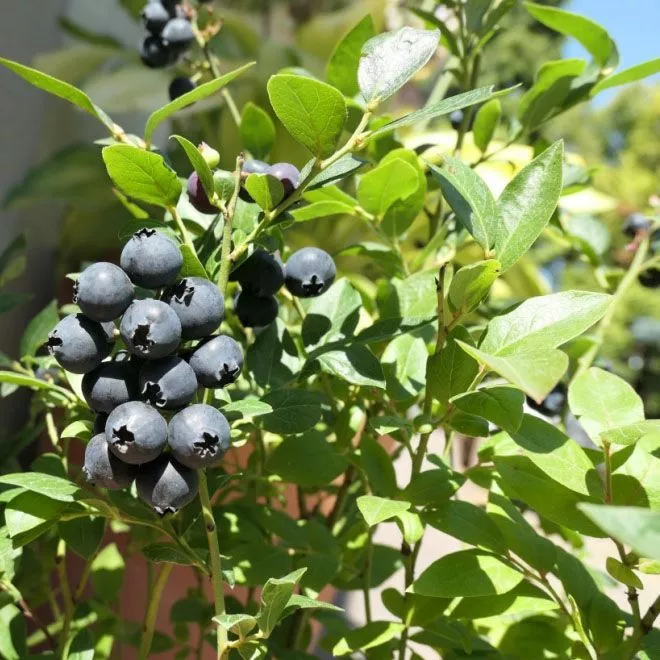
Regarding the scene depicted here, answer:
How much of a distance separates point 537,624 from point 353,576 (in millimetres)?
151

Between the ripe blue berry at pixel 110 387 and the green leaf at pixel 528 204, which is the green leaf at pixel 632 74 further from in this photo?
the ripe blue berry at pixel 110 387

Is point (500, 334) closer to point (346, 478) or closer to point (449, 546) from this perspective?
point (346, 478)

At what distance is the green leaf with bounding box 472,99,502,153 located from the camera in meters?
0.60

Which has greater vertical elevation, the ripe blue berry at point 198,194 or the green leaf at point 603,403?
the ripe blue berry at point 198,194

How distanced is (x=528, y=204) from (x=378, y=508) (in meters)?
0.18

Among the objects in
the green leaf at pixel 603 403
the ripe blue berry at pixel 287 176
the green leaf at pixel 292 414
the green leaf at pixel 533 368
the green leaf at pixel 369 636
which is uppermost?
the ripe blue berry at pixel 287 176

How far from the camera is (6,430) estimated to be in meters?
0.96

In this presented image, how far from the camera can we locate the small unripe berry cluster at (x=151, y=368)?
1.01ft

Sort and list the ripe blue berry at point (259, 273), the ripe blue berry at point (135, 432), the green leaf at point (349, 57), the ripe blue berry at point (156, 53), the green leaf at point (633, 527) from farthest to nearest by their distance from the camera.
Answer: the ripe blue berry at point (156, 53) < the green leaf at point (349, 57) < the ripe blue berry at point (259, 273) < the ripe blue berry at point (135, 432) < the green leaf at point (633, 527)

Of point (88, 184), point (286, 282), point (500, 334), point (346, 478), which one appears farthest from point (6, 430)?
point (500, 334)

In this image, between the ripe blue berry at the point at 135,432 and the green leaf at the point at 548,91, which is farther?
the green leaf at the point at 548,91

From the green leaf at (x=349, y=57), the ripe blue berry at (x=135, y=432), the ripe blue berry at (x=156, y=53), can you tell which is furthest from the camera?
the ripe blue berry at (x=156, y=53)

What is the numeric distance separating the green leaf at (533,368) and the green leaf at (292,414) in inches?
5.2

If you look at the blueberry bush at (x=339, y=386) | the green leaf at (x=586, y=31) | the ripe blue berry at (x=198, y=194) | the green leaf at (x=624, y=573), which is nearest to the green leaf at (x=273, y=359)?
the blueberry bush at (x=339, y=386)
